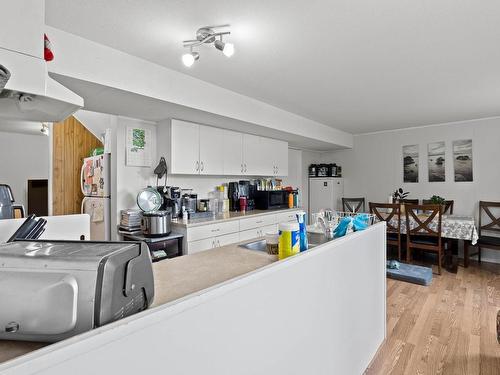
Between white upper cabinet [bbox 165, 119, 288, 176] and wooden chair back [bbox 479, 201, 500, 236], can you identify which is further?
wooden chair back [bbox 479, 201, 500, 236]

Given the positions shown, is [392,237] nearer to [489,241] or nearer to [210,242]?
[489,241]

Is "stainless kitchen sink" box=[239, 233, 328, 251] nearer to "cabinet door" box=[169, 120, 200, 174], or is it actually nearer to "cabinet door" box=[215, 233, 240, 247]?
"cabinet door" box=[215, 233, 240, 247]

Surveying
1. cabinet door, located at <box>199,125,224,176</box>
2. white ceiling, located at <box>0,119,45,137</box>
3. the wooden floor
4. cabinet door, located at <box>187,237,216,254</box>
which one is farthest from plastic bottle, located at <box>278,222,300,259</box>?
white ceiling, located at <box>0,119,45,137</box>

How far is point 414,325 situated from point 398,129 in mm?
3845

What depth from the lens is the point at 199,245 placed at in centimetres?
311

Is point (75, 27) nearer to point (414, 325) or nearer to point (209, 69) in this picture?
point (209, 69)

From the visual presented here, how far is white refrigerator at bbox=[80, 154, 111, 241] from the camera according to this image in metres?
3.29

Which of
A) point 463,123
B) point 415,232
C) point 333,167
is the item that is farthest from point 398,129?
point 415,232

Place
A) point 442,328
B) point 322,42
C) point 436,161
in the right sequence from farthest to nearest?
1. point 436,161
2. point 442,328
3. point 322,42

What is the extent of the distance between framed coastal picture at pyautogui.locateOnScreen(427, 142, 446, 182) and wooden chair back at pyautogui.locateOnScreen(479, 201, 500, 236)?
2.34 feet

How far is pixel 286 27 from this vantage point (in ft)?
6.26

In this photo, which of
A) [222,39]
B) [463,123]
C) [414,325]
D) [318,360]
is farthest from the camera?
[463,123]

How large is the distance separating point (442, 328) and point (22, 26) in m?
3.33

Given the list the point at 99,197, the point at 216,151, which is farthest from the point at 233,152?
the point at 99,197
